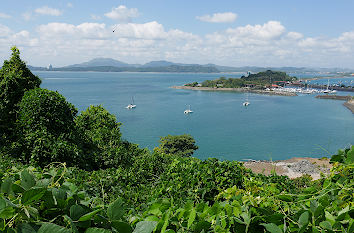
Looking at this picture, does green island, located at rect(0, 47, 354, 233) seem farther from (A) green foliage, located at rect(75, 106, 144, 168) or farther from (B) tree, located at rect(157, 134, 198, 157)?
(B) tree, located at rect(157, 134, 198, 157)

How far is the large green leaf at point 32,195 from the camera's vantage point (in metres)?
0.80

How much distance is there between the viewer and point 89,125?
9.41 meters

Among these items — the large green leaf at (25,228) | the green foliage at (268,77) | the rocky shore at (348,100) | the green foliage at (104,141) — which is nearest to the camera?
the large green leaf at (25,228)

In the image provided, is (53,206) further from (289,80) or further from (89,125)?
(289,80)

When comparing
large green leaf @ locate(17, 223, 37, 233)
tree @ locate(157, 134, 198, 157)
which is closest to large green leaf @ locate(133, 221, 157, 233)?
large green leaf @ locate(17, 223, 37, 233)

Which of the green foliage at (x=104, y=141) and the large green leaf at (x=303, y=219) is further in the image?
the green foliage at (x=104, y=141)

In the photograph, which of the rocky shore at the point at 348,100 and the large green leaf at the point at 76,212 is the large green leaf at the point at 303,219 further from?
the rocky shore at the point at 348,100

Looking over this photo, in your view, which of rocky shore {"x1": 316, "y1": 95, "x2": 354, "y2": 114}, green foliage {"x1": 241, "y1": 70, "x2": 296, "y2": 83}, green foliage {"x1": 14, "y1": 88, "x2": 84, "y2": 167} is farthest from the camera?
green foliage {"x1": 241, "y1": 70, "x2": 296, "y2": 83}

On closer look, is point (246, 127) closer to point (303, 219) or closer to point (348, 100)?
point (303, 219)

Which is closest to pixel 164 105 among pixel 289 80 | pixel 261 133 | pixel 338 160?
pixel 261 133

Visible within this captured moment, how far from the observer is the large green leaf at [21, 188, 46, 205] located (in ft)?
2.63

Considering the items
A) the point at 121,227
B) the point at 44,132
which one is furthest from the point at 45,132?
the point at 121,227

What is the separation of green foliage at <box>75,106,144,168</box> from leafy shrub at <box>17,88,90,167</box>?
0.70m

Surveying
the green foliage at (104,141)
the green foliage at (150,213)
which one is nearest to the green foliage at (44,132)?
the green foliage at (104,141)
